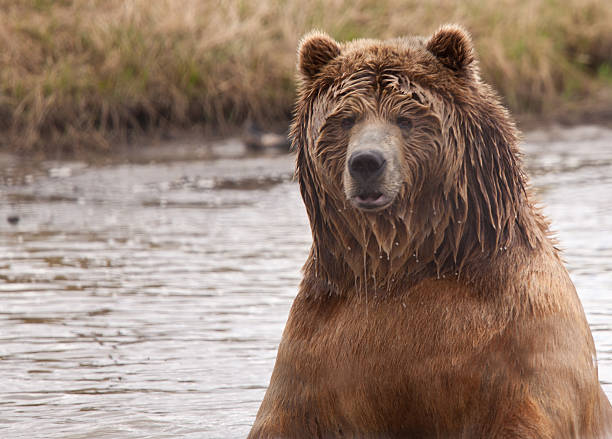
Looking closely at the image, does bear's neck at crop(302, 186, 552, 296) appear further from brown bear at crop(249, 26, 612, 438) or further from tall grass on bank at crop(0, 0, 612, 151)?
tall grass on bank at crop(0, 0, 612, 151)

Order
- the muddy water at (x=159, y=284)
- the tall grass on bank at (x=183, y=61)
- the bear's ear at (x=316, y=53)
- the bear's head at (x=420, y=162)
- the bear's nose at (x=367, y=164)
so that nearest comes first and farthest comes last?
the bear's nose at (x=367, y=164), the bear's head at (x=420, y=162), the bear's ear at (x=316, y=53), the muddy water at (x=159, y=284), the tall grass on bank at (x=183, y=61)

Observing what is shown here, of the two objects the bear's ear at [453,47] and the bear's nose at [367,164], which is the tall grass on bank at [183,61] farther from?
the bear's nose at [367,164]

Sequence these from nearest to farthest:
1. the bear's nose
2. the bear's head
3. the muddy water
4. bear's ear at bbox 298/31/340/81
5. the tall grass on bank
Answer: the bear's nose
the bear's head
bear's ear at bbox 298/31/340/81
the muddy water
the tall grass on bank

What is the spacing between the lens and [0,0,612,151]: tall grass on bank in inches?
581

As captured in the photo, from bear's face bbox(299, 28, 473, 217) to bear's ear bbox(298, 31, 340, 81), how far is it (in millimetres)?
91

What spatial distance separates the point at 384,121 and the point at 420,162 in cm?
19

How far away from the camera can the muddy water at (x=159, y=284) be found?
5.29 m

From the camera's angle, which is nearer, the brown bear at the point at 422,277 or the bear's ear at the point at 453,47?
the brown bear at the point at 422,277

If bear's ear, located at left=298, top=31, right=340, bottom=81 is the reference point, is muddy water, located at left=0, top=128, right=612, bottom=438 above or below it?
below

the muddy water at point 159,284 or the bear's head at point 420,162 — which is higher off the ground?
the bear's head at point 420,162

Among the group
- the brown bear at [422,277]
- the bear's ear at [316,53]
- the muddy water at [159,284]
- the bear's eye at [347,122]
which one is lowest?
the muddy water at [159,284]

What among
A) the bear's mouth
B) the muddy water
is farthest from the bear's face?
the muddy water

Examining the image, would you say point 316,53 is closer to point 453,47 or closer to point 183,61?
point 453,47

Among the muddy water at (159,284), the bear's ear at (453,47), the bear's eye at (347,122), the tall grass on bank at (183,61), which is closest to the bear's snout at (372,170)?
the bear's eye at (347,122)
